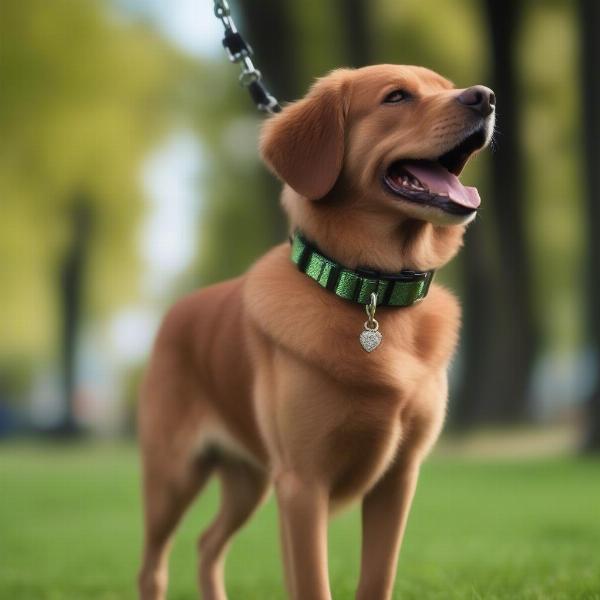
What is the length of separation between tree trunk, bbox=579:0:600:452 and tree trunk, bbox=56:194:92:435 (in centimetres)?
1265

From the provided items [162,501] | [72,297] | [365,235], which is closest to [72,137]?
[72,297]

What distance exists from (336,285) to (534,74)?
17.7 meters

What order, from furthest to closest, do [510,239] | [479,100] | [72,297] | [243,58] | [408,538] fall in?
[72,297]
[510,239]
[408,538]
[243,58]
[479,100]

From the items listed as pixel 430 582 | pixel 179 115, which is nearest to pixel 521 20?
pixel 179 115

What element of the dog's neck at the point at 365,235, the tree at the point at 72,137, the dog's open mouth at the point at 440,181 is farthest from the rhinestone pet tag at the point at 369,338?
the tree at the point at 72,137

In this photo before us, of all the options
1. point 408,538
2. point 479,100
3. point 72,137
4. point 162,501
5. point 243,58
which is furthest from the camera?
point 72,137

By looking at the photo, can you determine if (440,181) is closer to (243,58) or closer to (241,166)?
(243,58)

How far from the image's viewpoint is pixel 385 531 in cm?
370

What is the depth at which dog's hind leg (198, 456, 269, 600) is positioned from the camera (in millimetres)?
4867

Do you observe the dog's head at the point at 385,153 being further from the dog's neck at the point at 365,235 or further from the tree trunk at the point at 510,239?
the tree trunk at the point at 510,239

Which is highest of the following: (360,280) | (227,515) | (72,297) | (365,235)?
(365,235)

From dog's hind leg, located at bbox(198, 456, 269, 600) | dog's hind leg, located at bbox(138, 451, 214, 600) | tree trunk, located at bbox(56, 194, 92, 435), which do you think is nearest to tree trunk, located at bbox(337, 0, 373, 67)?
tree trunk, located at bbox(56, 194, 92, 435)

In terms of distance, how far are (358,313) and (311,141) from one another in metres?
0.62

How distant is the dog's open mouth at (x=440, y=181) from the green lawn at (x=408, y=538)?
1.77m
